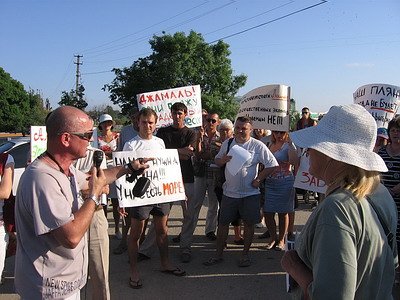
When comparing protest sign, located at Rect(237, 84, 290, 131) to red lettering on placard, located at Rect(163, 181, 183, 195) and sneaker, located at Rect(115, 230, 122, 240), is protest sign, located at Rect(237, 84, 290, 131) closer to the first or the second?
red lettering on placard, located at Rect(163, 181, 183, 195)

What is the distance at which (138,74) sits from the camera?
112ft

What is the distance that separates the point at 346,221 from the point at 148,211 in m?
3.26

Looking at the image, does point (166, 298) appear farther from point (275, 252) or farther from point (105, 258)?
point (275, 252)

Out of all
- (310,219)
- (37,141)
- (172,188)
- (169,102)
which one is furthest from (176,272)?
(310,219)

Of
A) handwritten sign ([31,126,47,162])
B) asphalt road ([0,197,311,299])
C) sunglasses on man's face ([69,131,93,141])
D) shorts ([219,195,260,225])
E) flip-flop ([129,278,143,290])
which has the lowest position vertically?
asphalt road ([0,197,311,299])

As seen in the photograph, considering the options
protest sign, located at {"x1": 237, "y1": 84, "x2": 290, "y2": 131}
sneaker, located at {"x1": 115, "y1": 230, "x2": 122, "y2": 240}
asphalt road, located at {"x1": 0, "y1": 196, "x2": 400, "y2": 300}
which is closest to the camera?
asphalt road, located at {"x1": 0, "y1": 196, "x2": 400, "y2": 300}

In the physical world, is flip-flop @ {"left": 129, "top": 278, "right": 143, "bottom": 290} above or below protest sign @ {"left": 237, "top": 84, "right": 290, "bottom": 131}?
below

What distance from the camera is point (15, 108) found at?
4522 centimetres

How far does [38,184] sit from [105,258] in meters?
1.66

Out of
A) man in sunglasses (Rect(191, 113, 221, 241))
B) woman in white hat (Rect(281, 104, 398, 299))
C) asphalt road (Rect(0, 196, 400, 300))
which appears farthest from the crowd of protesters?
man in sunglasses (Rect(191, 113, 221, 241))

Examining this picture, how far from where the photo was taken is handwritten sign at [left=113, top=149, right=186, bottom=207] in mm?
4219

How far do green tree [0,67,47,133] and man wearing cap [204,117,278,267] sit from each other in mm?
41713

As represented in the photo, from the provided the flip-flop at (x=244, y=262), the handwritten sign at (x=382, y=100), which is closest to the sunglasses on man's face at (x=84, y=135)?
the flip-flop at (x=244, y=262)

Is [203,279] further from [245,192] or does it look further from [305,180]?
[305,180]
